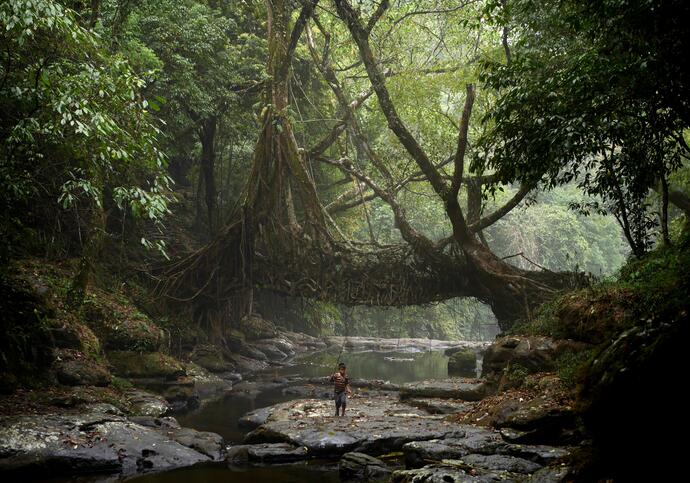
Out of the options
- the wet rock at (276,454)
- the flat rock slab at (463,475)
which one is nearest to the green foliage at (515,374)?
the wet rock at (276,454)

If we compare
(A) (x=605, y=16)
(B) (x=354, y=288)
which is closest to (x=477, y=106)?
(B) (x=354, y=288)

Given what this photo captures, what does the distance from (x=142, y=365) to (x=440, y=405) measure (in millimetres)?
7410

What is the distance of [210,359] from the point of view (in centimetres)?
1872

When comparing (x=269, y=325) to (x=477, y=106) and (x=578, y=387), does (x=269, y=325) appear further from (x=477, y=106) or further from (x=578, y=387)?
(x=578, y=387)

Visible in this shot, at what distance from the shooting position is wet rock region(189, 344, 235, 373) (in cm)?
1836

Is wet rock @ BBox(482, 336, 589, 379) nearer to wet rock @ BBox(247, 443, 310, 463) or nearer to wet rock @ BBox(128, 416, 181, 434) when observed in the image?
wet rock @ BBox(247, 443, 310, 463)

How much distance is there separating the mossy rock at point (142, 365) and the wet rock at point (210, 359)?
358 cm

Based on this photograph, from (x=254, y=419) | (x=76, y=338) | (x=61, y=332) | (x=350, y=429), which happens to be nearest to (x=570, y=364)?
(x=350, y=429)

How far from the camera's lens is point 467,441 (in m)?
8.05

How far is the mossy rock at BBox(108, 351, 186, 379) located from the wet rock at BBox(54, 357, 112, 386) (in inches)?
76.5

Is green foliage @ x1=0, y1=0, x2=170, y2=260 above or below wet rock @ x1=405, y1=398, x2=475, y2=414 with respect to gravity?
above

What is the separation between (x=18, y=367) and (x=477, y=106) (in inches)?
686

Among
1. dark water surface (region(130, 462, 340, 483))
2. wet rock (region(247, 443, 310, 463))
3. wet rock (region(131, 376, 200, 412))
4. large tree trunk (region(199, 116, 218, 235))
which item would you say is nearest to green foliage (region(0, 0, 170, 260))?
dark water surface (region(130, 462, 340, 483))

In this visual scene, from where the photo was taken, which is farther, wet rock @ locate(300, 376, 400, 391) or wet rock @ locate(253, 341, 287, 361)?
wet rock @ locate(253, 341, 287, 361)
